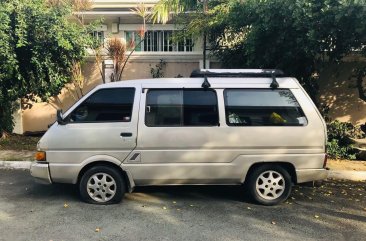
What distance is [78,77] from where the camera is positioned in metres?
11.0

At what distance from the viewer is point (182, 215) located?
18.6 feet

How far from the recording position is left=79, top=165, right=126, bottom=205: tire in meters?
5.96

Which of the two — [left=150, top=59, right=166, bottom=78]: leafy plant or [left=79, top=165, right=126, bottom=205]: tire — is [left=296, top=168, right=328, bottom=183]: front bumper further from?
[left=150, top=59, right=166, bottom=78]: leafy plant

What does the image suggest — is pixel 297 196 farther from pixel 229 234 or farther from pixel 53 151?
pixel 53 151

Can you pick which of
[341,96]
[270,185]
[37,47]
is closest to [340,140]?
[341,96]

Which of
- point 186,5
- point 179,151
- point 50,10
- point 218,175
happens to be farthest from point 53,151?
point 186,5

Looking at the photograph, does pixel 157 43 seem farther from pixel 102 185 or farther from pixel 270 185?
pixel 270 185

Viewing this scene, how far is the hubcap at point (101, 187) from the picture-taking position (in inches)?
235

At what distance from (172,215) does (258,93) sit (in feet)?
7.01

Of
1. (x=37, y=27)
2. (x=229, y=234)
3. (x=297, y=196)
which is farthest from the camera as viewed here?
(x=37, y=27)

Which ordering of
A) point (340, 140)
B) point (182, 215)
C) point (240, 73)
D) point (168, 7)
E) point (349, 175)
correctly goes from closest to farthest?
point (182, 215)
point (240, 73)
point (349, 175)
point (340, 140)
point (168, 7)

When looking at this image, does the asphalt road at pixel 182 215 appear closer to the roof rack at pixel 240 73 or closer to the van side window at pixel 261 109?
the van side window at pixel 261 109

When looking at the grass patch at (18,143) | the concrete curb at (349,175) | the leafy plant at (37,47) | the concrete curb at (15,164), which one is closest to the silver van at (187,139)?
the concrete curb at (349,175)

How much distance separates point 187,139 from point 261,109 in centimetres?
116
